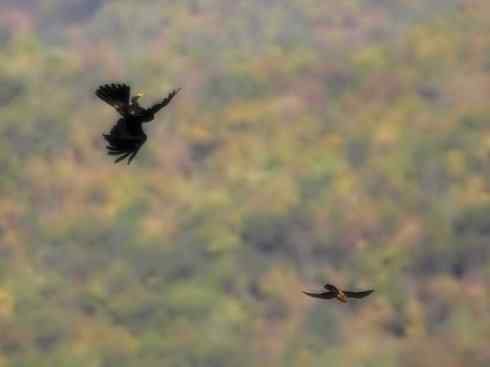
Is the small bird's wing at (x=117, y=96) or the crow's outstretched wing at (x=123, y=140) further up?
the small bird's wing at (x=117, y=96)

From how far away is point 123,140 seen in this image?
57.7 feet

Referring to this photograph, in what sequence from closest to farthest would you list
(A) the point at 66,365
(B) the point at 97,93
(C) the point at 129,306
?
1. (B) the point at 97,93
2. (A) the point at 66,365
3. (C) the point at 129,306

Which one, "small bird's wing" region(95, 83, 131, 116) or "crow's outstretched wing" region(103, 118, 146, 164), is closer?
"small bird's wing" region(95, 83, 131, 116)

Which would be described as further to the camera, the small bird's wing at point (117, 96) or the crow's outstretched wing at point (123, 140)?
the crow's outstretched wing at point (123, 140)

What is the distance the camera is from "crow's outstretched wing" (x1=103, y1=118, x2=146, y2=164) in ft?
57.0

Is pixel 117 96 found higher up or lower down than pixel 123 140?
higher up

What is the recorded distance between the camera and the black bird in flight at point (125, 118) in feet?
56.5

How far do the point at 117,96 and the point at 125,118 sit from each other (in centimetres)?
31

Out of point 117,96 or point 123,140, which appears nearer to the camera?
point 117,96

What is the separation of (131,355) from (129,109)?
12526cm

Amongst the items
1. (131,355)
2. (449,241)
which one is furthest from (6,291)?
(449,241)

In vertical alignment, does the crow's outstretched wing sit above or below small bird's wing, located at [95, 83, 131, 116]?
below

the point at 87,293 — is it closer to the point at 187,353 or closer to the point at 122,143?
the point at 187,353

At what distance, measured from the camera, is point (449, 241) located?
152000mm
